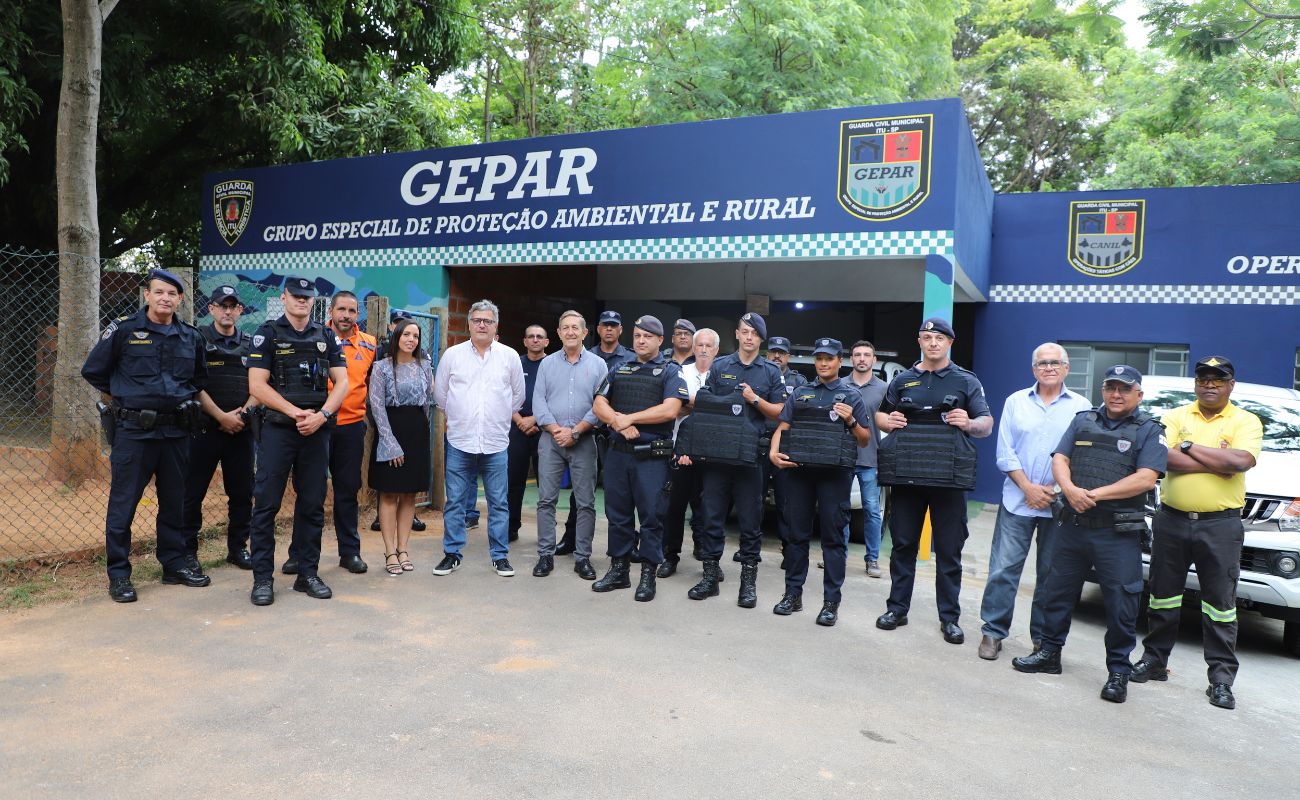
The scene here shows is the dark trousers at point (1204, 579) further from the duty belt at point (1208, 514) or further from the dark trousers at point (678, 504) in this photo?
the dark trousers at point (678, 504)

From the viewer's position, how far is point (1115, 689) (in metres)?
3.99

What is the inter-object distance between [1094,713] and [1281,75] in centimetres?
1711

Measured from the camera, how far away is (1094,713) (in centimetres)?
383

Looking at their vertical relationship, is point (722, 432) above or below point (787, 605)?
above

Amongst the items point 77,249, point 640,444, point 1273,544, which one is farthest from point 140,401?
point 1273,544

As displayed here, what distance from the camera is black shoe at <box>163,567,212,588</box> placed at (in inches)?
196

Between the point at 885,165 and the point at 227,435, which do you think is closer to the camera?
the point at 227,435

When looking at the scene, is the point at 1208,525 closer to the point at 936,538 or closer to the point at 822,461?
the point at 936,538

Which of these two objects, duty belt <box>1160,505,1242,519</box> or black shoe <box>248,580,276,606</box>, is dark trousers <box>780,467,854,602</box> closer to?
duty belt <box>1160,505,1242,519</box>

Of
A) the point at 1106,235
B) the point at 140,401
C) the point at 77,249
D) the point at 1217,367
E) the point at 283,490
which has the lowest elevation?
the point at 283,490

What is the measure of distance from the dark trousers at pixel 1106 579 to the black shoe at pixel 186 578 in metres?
4.76

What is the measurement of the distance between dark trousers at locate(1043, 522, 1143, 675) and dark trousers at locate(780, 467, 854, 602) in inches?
46.1

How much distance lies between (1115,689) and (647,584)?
8.40ft

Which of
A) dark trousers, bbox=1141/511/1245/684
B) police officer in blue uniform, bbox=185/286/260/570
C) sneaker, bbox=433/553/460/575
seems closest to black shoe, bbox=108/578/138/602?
police officer in blue uniform, bbox=185/286/260/570
